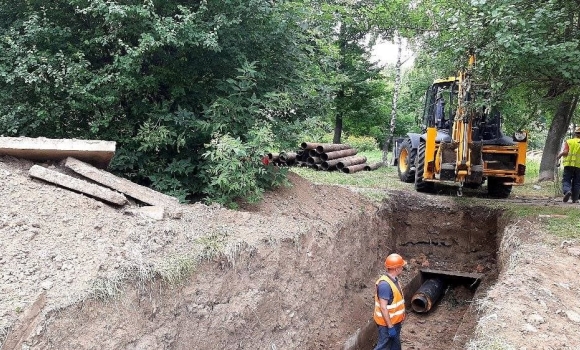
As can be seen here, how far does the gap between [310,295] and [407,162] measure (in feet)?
24.1

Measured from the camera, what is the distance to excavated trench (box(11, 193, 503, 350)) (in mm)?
4259

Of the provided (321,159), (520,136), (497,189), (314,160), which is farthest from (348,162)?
(520,136)

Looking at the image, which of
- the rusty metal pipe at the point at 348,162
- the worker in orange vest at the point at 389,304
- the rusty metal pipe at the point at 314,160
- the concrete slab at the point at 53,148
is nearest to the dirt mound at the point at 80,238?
the concrete slab at the point at 53,148

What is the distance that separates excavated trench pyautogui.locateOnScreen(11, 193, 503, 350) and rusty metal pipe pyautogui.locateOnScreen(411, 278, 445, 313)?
18 cm

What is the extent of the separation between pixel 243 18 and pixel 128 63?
1878 millimetres

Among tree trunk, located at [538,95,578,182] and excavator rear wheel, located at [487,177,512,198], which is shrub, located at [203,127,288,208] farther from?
tree trunk, located at [538,95,578,182]

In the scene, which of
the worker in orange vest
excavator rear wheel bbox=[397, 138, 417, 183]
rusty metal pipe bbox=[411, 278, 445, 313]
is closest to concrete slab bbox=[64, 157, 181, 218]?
the worker in orange vest

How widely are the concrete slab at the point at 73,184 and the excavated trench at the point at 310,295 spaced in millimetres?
→ 1470

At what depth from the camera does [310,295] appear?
705cm

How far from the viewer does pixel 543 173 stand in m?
14.8

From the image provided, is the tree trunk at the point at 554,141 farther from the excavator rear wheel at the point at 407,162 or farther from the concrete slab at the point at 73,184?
the concrete slab at the point at 73,184

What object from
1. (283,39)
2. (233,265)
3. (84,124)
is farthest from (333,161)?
(233,265)

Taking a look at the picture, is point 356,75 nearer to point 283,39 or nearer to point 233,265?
point 283,39

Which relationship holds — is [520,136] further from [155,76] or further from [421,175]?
[155,76]
